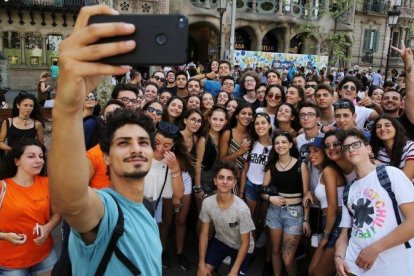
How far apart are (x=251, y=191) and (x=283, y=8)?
25.4 metres

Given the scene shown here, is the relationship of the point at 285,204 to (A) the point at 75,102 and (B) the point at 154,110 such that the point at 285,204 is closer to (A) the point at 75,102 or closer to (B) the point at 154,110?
(B) the point at 154,110

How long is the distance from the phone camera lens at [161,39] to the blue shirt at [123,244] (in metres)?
0.82

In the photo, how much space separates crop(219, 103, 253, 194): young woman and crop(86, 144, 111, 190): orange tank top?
2152 mm

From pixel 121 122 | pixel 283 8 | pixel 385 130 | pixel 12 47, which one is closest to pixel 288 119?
pixel 385 130

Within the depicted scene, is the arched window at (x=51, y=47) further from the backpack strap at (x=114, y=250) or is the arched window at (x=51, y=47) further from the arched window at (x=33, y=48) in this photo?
the backpack strap at (x=114, y=250)

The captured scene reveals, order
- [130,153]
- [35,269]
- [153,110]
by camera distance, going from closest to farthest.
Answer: [130,153], [35,269], [153,110]

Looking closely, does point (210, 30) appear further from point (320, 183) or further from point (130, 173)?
point (130, 173)

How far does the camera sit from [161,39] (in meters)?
1.13

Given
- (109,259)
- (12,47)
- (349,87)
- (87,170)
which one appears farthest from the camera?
(12,47)

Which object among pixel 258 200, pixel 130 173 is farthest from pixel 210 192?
pixel 130 173

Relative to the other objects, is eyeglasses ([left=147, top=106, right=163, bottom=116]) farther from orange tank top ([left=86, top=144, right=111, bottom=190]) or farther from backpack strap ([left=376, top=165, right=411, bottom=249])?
backpack strap ([left=376, top=165, right=411, bottom=249])

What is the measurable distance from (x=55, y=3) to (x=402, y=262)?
23.7m

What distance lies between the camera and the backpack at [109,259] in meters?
1.59

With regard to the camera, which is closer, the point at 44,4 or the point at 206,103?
the point at 206,103
